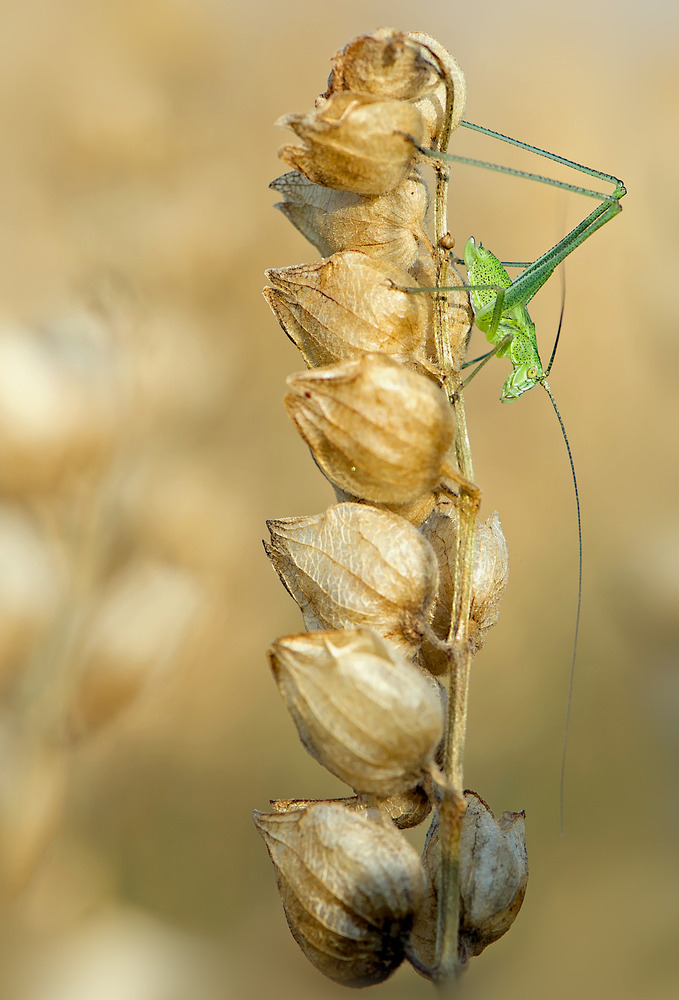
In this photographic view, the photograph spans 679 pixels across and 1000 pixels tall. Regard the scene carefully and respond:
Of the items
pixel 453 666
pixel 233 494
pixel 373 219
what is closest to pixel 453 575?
pixel 453 666

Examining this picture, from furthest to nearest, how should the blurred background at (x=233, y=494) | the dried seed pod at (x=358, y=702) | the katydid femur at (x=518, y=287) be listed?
the blurred background at (x=233, y=494)
the katydid femur at (x=518, y=287)
the dried seed pod at (x=358, y=702)

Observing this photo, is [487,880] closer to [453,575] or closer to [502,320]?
[453,575]

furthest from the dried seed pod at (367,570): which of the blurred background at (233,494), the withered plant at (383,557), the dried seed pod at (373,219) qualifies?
the blurred background at (233,494)

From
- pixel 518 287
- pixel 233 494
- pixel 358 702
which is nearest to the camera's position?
pixel 358 702

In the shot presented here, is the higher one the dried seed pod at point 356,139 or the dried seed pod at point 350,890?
the dried seed pod at point 356,139

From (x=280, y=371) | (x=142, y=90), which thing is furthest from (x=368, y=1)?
(x=280, y=371)

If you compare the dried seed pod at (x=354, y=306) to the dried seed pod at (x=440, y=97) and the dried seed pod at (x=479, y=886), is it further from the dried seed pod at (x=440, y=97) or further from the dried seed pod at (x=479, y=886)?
the dried seed pod at (x=479, y=886)
